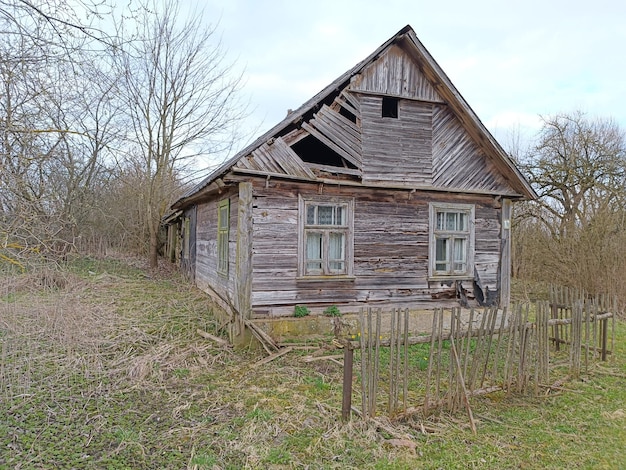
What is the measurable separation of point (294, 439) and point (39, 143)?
4768 millimetres

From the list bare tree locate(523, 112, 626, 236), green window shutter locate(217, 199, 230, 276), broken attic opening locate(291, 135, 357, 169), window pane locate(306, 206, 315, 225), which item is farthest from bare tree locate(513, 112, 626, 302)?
green window shutter locate(217, 199, 230, 276)

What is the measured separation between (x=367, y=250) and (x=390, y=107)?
3282mm

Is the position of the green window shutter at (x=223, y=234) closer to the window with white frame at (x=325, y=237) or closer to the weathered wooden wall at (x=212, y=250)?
the weathered wooden wall at (x=212, y=250)

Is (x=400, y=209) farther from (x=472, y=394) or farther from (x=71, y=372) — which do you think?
(x=71, y=372)

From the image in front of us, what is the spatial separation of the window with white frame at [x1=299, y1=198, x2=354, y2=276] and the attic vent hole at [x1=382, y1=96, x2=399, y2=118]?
228 centimetres

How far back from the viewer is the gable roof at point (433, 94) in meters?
8.02

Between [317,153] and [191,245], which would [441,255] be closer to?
[317,153]

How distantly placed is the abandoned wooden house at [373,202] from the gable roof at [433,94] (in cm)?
3

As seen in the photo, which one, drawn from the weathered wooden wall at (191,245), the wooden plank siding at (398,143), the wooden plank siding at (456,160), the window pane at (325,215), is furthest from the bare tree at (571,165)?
the weathered wooden wall at (191,245)

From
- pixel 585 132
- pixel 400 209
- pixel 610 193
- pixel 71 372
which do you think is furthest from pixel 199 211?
pixel 585 132

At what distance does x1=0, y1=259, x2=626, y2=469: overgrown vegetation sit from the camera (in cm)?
412

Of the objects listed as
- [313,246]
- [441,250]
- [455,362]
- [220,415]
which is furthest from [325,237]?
[220,415]

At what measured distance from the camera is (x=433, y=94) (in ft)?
31.4

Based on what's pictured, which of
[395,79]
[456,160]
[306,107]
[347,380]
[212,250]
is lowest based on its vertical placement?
[347,380]
